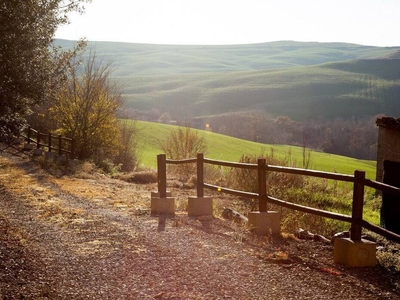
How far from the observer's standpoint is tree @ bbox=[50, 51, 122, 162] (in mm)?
29672

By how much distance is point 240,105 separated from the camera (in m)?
128

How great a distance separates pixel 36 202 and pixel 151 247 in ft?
22.4

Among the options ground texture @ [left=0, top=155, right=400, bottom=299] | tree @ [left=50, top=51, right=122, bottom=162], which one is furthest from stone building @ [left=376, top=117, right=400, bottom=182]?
tree @ [left=50, top=51, right=122, bottom=162]

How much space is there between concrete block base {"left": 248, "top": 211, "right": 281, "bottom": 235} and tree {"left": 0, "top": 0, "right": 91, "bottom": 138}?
7007 mm

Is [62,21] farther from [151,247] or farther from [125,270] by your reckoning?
[125,270]

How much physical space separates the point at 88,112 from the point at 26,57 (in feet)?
52.5

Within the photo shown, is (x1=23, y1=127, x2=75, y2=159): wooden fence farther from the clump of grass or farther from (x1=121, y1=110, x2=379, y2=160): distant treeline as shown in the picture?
(x1=121, y1=110, x2=379, y2=160): distant treeline

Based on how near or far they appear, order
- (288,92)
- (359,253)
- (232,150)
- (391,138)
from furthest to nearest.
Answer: (288,92) < (232,150) < (391,138) < (359,253)

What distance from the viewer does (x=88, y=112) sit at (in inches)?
1171

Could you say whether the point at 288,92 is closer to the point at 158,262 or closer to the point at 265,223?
the point at 265,223

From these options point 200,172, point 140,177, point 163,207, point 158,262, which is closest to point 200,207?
point 200,172

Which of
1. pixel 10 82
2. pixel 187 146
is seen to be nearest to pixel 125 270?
pixel 10 82

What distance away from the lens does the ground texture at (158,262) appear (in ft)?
23.1

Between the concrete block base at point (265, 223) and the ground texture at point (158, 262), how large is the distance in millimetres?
268
